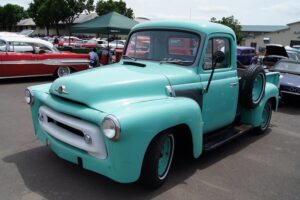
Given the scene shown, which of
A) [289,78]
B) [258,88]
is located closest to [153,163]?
[258,88]

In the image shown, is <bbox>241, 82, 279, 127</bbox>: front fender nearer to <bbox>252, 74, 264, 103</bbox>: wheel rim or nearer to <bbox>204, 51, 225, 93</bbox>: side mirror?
<bbox>252, 74, 264, 103</bbox>: wheel rim

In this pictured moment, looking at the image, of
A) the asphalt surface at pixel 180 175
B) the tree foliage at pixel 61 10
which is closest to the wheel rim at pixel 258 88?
the asphalt surface at pixel 180 175

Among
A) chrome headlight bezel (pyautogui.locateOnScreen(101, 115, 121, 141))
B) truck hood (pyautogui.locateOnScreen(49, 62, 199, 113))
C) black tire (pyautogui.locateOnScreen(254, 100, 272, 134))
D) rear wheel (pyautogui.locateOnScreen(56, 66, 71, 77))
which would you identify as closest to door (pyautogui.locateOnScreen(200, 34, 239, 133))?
truck hood (pyautogui.locateOnScreen(49, 62, 199, 113))

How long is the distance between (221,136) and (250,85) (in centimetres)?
97

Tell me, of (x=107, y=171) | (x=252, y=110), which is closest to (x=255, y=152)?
(x=252, y=110)

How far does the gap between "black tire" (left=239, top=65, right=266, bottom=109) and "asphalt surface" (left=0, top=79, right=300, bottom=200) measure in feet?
2.37

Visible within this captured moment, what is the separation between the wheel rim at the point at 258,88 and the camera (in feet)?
18.8

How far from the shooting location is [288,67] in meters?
10.5

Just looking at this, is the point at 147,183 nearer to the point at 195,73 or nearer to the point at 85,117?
the point at 85,117

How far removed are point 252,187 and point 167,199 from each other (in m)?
1.14

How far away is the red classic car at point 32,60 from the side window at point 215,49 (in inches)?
316

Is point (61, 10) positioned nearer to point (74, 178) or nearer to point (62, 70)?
point (62, 70)

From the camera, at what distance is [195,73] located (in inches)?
178

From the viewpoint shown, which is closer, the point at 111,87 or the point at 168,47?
the point at 111,87
